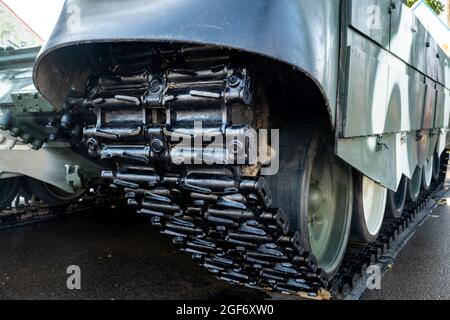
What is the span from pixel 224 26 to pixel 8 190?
4.21 meters

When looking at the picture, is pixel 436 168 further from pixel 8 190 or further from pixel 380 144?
pixel 8 190

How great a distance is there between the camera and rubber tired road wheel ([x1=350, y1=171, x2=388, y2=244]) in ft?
11.0

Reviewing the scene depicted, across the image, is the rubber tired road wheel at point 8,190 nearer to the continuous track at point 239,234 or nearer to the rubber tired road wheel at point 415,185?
the continuous track at point 239,234

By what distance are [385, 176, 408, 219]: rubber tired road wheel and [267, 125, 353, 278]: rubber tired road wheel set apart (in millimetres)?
1181

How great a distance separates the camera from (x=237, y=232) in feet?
7.51

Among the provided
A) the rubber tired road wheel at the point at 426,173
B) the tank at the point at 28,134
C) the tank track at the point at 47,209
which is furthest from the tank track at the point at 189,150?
the rubber tired road wheel at the point at 426,173

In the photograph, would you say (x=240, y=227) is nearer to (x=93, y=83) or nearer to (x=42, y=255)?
(x=93, y=83)

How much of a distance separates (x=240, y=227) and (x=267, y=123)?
1.68 ft

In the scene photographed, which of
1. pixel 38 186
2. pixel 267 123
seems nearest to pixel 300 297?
pixel 267 123

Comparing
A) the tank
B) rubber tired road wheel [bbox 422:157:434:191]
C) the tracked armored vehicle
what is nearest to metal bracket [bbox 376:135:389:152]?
the tracked armored vehicle

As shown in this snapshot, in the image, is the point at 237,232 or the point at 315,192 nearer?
the point at 237,232

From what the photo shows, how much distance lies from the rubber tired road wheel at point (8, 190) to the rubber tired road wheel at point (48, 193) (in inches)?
4.7

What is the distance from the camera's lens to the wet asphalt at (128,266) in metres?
3.23

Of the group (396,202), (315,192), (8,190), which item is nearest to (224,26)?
(315,192)
